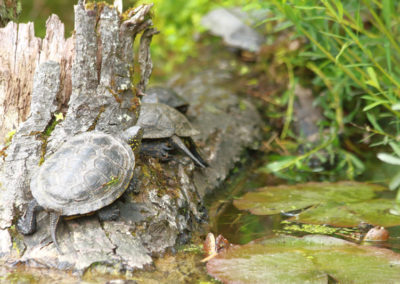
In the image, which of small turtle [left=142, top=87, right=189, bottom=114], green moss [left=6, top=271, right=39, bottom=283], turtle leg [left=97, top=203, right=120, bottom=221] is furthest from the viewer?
small turtle [left=142, top=87, right=189, bottom=114]

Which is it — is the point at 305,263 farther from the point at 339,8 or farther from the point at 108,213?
the point at 339,8

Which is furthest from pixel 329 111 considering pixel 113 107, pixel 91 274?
pixel 91 274

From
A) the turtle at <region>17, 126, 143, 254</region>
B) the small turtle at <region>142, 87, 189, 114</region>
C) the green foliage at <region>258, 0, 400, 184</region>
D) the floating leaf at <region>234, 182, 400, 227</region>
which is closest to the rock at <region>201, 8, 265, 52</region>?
the green foliage at <region>258, 0, 400, 184</region>

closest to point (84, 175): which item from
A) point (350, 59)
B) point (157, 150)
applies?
point (157, 150)

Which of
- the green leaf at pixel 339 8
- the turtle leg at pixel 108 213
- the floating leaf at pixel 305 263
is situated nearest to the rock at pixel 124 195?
the turtle leg at pixel 108 213

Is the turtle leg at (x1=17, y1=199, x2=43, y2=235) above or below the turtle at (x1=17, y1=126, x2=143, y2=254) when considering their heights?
below

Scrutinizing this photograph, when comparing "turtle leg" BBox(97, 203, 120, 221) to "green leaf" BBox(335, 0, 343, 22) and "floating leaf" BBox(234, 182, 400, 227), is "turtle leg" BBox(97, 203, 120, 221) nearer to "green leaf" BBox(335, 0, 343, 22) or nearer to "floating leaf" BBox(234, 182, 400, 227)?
"floating leaf" BBox(234, 182, 400, 227)

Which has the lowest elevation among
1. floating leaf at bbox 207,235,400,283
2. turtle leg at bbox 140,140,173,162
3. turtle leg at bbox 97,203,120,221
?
floating leaf at bbox 207,235,400,283
